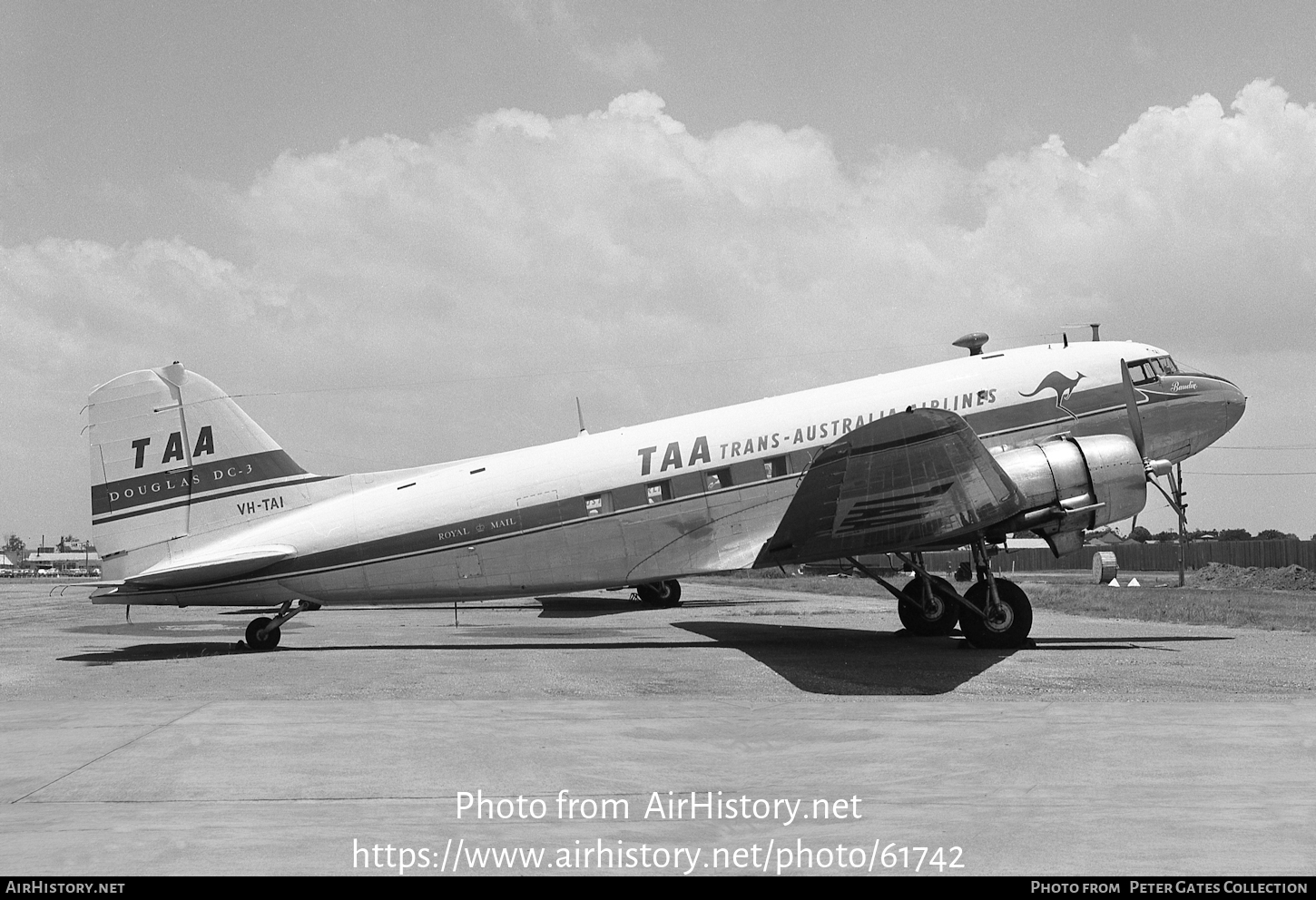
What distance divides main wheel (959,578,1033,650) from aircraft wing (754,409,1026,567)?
45.4 inches

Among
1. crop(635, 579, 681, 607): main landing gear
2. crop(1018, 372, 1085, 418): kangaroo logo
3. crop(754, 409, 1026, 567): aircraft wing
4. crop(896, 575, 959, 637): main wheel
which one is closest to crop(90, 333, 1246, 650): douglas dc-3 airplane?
crop(1018, 372, 1085, 418): kangaroo logo

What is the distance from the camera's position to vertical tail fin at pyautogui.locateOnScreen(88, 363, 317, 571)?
15781 millimetres

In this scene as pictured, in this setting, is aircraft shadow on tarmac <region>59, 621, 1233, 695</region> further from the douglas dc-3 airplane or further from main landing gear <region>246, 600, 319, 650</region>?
the douglas dc-3 airplane

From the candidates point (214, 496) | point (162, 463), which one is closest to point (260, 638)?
point (214, 496)

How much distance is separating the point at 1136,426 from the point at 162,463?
1564cm

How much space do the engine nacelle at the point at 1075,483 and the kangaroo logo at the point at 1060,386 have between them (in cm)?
126

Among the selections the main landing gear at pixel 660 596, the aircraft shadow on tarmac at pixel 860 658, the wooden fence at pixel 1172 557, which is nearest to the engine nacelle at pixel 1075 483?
Result: the aircraft shadow on tarmac at pixel 860 658

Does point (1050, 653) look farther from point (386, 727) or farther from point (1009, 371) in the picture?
point (386, 727)

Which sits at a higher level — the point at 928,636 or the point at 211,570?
the point at 211,570

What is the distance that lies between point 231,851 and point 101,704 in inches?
244

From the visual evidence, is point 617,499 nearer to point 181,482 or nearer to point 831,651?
point 831,651

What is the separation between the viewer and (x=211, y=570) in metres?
15.3
